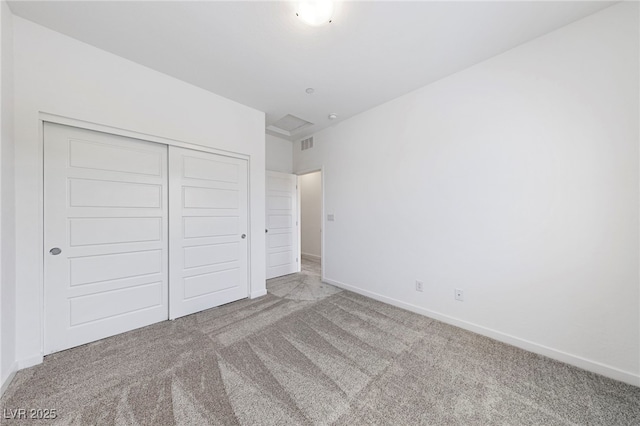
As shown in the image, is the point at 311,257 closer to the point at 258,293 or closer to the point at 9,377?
the point at 258,293

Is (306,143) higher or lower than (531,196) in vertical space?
higher

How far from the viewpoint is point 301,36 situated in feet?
6.48

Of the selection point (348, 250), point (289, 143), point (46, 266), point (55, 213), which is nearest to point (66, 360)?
point (46, 266)

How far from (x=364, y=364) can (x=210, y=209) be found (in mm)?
2482

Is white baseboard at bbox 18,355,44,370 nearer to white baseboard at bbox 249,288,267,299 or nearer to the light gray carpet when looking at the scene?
the light gray carpet

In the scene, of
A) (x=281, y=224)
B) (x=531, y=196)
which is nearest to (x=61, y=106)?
(x=281, y=224)

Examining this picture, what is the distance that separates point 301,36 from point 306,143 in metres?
2.41

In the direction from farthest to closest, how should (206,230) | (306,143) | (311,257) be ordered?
(311,257), (306,143), (206,230)

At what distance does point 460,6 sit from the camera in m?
1.70

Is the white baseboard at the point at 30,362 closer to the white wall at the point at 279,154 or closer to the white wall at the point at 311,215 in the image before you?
the white wall at the point at 279,154

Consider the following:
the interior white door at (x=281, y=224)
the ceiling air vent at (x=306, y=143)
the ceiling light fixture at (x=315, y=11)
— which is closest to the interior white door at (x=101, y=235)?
the interior white door at (x=281, y=224)

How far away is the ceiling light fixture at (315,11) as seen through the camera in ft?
5.21

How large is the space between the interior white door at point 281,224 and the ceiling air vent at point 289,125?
0.79 metres

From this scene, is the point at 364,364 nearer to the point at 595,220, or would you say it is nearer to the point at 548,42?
the point at 595,220
